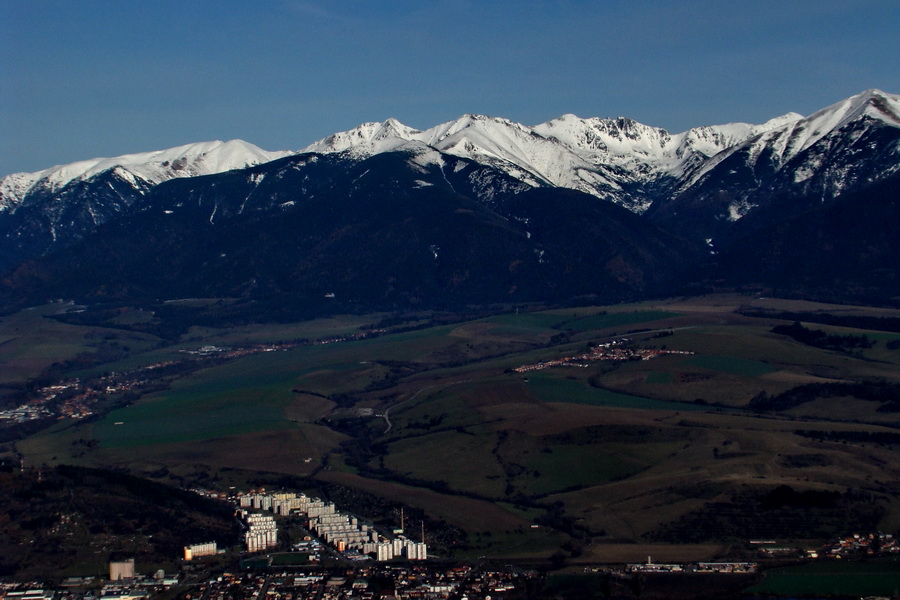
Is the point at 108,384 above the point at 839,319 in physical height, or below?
below

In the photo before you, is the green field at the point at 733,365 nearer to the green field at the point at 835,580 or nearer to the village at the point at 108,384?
the green field at the point at 835,580

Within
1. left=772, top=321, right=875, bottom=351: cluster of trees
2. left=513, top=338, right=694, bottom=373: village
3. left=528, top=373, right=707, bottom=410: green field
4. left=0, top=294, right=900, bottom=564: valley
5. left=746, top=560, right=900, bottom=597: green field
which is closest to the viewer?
left=746, top=560, right=900, bottom=597: green field

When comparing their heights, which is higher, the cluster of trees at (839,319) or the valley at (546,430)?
the cluster of trees at (839,319)

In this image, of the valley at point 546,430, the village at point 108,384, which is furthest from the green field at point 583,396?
the village at point 108,384

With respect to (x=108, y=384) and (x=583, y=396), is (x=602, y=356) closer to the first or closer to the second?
(x=583, y=396)

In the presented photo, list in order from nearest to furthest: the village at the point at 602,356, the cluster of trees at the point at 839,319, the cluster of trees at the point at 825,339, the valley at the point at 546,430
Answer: the valley at the point at 546,430 < the village at the point at 602,356 < the cluster of trees at the point at 825,339 < the cluster of trees at the point at 839,319

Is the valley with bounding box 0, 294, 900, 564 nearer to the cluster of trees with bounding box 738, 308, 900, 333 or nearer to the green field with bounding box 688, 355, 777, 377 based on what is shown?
the green field with bounding box 688, 355, 777, 377

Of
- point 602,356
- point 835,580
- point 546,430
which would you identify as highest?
point 602,356

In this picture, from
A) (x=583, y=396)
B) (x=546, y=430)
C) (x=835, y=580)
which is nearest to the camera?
(x=835, y=580)

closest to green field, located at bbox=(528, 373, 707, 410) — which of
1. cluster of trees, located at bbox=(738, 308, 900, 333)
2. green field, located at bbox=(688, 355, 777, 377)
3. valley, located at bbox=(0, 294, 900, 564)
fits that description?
valley, located at bbox=(0, 294, 900, 564)

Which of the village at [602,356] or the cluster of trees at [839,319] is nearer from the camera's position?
the village at [602,356]

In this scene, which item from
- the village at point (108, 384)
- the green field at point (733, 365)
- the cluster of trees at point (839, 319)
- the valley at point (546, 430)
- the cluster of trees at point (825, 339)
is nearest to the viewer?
the valley at point (546, 430)

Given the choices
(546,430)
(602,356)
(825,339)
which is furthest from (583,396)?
(825,339)
